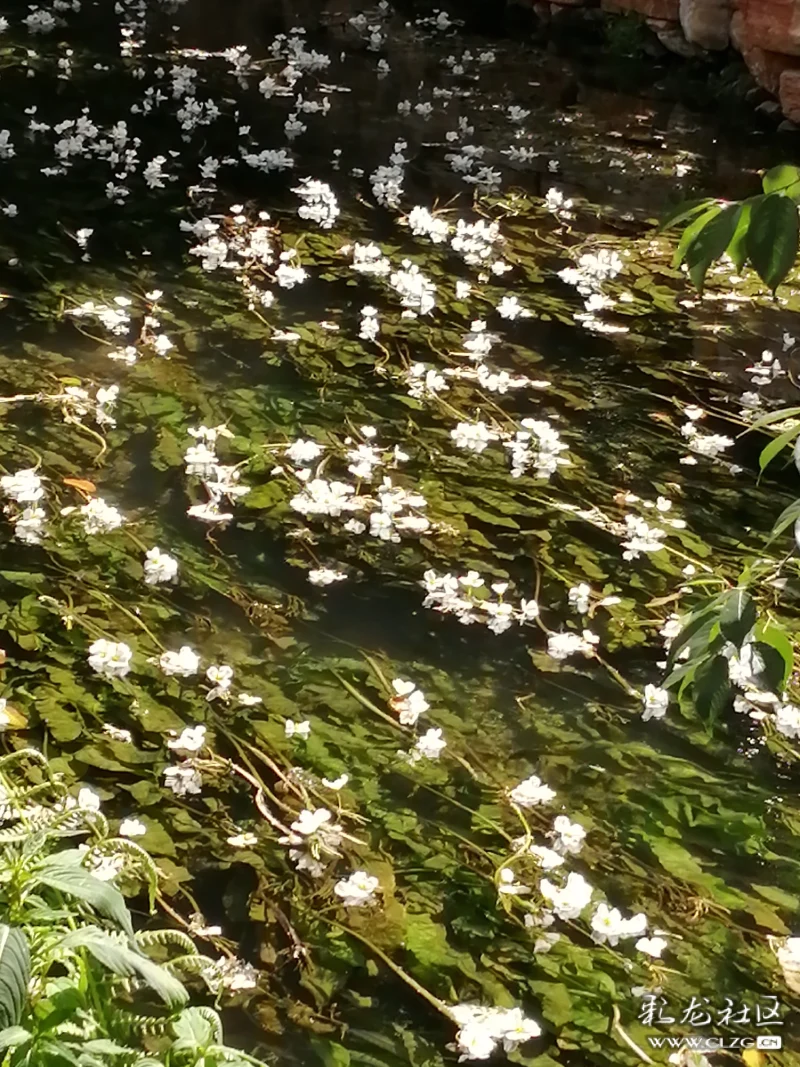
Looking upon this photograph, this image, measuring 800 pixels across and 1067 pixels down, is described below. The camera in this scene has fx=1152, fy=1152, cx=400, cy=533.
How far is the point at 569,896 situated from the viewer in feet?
6.54

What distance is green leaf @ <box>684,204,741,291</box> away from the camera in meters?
1.24

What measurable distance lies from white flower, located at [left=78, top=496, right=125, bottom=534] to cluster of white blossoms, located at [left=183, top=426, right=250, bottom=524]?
0.20 metres

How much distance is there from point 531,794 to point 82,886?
1036 millimetres

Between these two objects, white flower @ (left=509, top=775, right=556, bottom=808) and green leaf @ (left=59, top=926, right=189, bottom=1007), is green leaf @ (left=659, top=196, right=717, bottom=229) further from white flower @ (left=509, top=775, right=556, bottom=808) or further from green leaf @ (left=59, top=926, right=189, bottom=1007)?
white flower @ (left=509, top=775, right=556, bottom=808)

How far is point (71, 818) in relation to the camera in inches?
77.3

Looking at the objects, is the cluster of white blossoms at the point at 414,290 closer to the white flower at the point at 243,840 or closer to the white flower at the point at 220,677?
the white flower at the point at 220,677

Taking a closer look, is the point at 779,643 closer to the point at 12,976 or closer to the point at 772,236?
the point at 772,236

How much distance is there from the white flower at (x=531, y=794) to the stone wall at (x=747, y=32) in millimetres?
6075

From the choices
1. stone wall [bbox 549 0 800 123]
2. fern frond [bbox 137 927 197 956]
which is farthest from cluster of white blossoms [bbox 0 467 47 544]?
stone wall [bbox 549 0 800 123]

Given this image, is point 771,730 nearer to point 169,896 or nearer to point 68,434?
point 169,896

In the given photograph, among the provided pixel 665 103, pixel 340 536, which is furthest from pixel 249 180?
pixel 665 103

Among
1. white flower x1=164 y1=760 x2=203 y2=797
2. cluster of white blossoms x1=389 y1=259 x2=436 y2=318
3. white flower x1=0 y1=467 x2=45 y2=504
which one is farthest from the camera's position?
cluster of white blossoms x1=389 y1=259 x2=436 y2=318

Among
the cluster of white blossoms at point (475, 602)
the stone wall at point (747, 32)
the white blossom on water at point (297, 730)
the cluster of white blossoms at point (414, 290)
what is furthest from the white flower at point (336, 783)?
the stone wall at point (747, 32)

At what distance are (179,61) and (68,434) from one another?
5.02 meters
